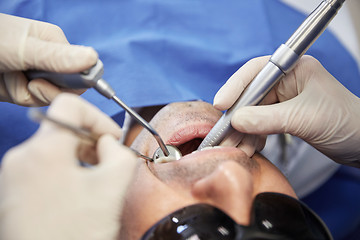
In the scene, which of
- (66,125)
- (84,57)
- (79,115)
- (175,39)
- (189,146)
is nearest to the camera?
(66,125)

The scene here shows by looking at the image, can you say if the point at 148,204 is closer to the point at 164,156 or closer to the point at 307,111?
the point at 164,156

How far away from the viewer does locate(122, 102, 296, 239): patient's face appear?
0.78m

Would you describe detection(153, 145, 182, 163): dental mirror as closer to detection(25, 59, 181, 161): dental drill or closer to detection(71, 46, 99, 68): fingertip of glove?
detection(25, 59, 181, 161): dental drill

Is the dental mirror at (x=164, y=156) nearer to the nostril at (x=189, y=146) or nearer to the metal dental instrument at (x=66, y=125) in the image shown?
the nostril at (x=189, y=146)

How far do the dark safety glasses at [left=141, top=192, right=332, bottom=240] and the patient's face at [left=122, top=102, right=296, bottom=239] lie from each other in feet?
0.08

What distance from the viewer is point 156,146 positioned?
1.06 meters

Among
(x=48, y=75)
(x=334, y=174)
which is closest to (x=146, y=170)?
(x=48, y=75)

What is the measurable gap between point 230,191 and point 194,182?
130mm

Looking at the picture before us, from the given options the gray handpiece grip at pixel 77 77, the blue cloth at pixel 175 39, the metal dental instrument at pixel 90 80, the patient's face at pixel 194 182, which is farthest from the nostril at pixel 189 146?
the gray handpiece grip at pixel 77 77

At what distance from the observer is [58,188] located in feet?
2.03

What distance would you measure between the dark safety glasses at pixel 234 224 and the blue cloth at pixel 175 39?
0.62 meters

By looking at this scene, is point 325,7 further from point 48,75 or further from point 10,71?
point 10,71

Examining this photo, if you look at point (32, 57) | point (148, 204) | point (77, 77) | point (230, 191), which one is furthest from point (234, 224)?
point (32, 57)

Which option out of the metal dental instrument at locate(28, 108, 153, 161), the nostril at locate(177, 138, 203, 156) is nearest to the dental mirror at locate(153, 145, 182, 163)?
the nostril at locate(177, 138, 203, 156)
